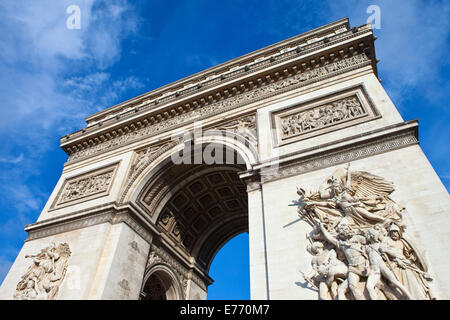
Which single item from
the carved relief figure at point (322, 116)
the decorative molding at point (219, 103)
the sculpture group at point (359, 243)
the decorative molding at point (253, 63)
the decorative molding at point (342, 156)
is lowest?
the sculpture group at point (359, 243)

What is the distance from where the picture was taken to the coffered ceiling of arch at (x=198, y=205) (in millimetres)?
12102

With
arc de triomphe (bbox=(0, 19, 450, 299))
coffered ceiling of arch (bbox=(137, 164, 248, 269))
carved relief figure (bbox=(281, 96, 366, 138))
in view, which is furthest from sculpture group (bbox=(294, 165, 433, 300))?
coffered ceiling of arch (bbox=(137, 164, 248, 269))

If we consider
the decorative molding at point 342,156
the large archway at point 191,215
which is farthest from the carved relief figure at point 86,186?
the decorative molding at point 342,156

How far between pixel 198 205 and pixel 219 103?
4.53 metres

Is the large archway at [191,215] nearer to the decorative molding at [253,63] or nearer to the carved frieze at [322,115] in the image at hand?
the carved frieze at [322,115]

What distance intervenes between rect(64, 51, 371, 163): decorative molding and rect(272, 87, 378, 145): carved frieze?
3.51 ft

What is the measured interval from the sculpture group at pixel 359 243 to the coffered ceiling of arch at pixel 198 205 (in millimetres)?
4738

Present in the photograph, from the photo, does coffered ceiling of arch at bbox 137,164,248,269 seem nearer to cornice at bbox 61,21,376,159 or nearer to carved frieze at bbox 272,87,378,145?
carved frieze at bbox 272,87,378,145

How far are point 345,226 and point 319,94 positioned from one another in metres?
5.10

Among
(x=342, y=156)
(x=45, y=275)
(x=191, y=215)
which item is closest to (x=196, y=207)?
(x=191, y=215)

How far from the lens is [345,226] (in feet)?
20.8

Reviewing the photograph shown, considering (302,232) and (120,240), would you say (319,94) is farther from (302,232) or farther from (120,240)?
(120,240)
